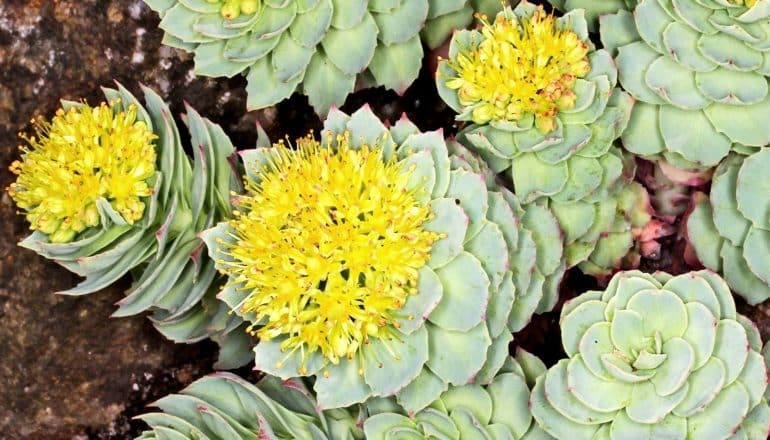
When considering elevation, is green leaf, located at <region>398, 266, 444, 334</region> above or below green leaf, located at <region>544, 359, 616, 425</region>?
above

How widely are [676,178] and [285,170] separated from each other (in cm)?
86

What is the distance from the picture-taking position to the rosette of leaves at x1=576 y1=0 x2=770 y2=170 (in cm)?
188

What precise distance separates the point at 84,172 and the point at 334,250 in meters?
0.52

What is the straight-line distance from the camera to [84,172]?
1.90m

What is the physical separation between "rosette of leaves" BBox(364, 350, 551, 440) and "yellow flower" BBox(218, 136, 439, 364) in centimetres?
18

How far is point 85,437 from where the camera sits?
7.37ft

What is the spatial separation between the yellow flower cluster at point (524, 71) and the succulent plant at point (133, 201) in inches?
21.1

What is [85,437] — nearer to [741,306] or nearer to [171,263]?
[171,263]

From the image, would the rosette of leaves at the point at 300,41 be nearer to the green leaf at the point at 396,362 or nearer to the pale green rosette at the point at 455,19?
the pale green rosette at the point at 455,19

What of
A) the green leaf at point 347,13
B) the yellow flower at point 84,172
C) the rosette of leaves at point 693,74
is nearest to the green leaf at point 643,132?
the rosette of leaves at point 693,74

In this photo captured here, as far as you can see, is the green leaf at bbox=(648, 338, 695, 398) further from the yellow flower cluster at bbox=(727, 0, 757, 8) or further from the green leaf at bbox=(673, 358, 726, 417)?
the yellow flower cluster at bbox=(727, 0, 757, 8)

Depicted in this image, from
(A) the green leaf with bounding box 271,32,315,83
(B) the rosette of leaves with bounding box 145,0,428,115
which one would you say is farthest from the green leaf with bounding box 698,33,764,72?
(A) the green leaf with bounding box 271,32,315,83

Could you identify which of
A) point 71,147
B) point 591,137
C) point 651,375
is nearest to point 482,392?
point 651,375

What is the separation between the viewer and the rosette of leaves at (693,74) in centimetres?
188
